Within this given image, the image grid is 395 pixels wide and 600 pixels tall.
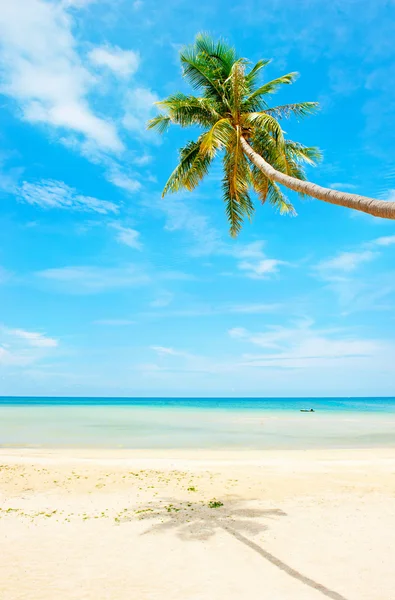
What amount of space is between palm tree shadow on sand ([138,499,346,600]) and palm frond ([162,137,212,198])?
25.4 feet

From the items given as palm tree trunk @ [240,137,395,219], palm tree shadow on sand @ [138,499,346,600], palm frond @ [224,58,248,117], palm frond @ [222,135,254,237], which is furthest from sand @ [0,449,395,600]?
palm frond @ [224,58,248,117]

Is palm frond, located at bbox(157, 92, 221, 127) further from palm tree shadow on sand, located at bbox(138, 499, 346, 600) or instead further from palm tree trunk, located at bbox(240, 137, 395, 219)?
Answer: palm tree shadow on sand, located at bbox(138, 499, 346, 600)

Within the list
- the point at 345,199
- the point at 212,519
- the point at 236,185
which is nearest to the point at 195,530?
the point at 212,519

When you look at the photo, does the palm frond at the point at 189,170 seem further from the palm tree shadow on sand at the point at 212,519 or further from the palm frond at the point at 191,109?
the palm tree shadow on sand at the point at 212,519

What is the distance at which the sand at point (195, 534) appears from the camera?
541cm

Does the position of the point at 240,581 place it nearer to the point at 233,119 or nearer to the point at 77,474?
the point at 77,474

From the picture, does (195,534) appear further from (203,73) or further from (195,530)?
(203,73)

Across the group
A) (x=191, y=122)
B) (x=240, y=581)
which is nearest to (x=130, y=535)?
(x=240, y=581)

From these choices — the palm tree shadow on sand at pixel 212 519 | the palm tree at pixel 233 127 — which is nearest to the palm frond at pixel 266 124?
the palm tree at pixel 233 127

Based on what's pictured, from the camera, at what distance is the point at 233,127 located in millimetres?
10180

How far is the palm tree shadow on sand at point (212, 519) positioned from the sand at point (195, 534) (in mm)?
19

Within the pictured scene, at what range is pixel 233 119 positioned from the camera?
414 inches

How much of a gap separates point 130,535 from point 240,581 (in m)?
2.40

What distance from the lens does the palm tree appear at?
10.0 m
